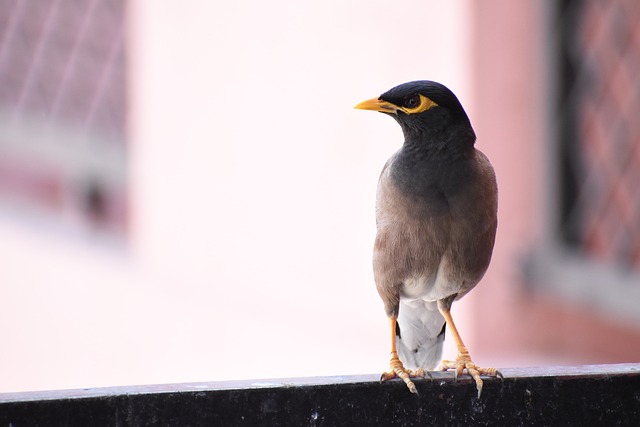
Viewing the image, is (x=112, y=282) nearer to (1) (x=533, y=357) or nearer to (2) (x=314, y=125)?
(2) (x=314, y=125)

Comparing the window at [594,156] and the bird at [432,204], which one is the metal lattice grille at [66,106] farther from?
the bird at [432,204]

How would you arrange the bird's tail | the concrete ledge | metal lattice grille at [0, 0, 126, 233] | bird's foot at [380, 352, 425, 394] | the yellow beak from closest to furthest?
the concrete ledge → bird's foot at [380, 352, 425, 394] → the yellow beak → the bird's tail → metal lattice grille at [0, 0, 126, 233]

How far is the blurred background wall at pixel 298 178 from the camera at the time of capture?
456 cm

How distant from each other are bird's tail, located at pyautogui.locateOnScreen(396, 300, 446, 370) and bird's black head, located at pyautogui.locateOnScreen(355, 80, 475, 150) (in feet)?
1.76

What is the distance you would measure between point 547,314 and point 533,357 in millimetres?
224

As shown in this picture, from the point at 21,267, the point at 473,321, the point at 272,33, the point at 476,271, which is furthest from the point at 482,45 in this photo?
the point at 21,267

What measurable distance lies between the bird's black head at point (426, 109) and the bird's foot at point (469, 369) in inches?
17.8

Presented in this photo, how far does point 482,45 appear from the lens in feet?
14.2

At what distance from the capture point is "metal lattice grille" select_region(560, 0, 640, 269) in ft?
15.3

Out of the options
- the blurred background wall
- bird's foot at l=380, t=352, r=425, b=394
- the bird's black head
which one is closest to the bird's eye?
the bird's black head

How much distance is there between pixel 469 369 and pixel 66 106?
686 cm

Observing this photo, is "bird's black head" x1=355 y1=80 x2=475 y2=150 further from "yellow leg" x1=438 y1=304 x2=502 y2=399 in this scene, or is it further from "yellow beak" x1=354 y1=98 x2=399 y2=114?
"yellow leg" x1=438 y1=304 x2=502 y2=399

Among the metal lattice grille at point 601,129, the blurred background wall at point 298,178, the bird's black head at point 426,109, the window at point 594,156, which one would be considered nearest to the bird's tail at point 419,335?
the bird's black head at point 426,109

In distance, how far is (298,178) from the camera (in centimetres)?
543
